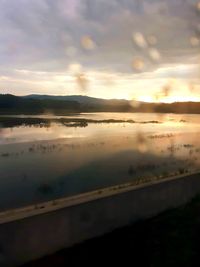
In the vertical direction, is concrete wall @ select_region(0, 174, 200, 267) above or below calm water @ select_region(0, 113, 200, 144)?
above

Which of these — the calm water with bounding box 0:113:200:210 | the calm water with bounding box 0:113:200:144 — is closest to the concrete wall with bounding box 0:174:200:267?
the calm water with bounding box 0:113:200:210

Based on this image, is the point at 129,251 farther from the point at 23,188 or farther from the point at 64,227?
the point at 23,188

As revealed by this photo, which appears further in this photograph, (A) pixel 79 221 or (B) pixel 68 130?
(B) pixel 68 130

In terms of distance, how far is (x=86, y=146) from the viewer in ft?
86.2

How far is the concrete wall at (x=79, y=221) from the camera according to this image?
5.98m

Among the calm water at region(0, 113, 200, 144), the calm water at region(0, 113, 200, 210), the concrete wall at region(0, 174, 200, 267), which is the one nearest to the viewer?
the concrete wall at region(0, 174, 200, 267)

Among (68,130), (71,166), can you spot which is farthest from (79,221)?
(68,130)

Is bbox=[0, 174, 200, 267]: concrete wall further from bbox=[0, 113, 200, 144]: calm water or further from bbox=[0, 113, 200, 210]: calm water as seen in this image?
bbox=[0, 113, 200, 144]: calm water

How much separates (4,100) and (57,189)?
4398 inches

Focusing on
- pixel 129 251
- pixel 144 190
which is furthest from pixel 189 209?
pixel 129 251

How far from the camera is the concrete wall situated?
235 inches

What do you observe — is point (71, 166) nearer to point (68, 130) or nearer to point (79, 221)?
point (79, 221)

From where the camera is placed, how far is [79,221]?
691cm

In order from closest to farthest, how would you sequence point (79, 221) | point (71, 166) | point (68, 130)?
1. point (79, 221)
2. point (71, 166)
3. point (68, 130)
